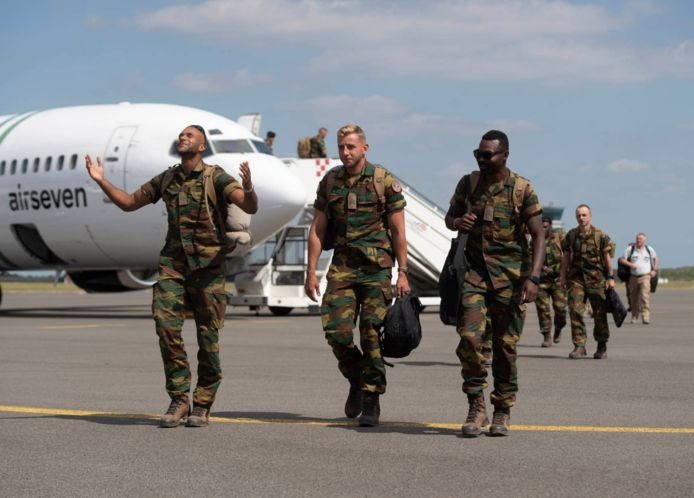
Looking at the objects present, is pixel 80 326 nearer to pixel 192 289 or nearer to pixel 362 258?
pixel 192 289

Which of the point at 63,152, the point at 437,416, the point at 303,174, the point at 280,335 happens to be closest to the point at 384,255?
the point at 437,416

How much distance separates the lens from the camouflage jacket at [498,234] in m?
8.70

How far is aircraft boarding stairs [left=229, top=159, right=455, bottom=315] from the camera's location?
27.6 metres

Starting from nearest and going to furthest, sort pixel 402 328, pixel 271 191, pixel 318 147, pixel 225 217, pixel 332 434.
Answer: pixel 332 434, pixel 402 328, pixel 225 217, pixel 271 191, pixel 318 147

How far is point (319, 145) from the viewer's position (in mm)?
29719

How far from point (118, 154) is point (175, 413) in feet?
54.9

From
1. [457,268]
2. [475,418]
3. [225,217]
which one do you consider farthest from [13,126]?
[475,418]

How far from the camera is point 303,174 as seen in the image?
96.3 ft

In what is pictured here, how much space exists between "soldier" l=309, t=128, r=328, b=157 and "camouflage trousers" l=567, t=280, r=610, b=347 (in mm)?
13836

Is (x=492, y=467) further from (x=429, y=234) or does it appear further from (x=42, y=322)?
(x=429, y=234)

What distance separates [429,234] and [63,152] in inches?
347

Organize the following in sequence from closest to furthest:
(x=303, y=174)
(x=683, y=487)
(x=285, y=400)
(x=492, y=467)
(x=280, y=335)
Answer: (x=683, y=487) → (x=492, y=467) → (x=285, y=400) → (x=280, y=335) → (x=303, y=174)

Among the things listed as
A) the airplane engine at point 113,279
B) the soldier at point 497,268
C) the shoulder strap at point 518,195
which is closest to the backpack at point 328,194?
the soldier at point 497,268

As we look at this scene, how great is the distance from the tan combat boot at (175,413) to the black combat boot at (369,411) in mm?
1271
